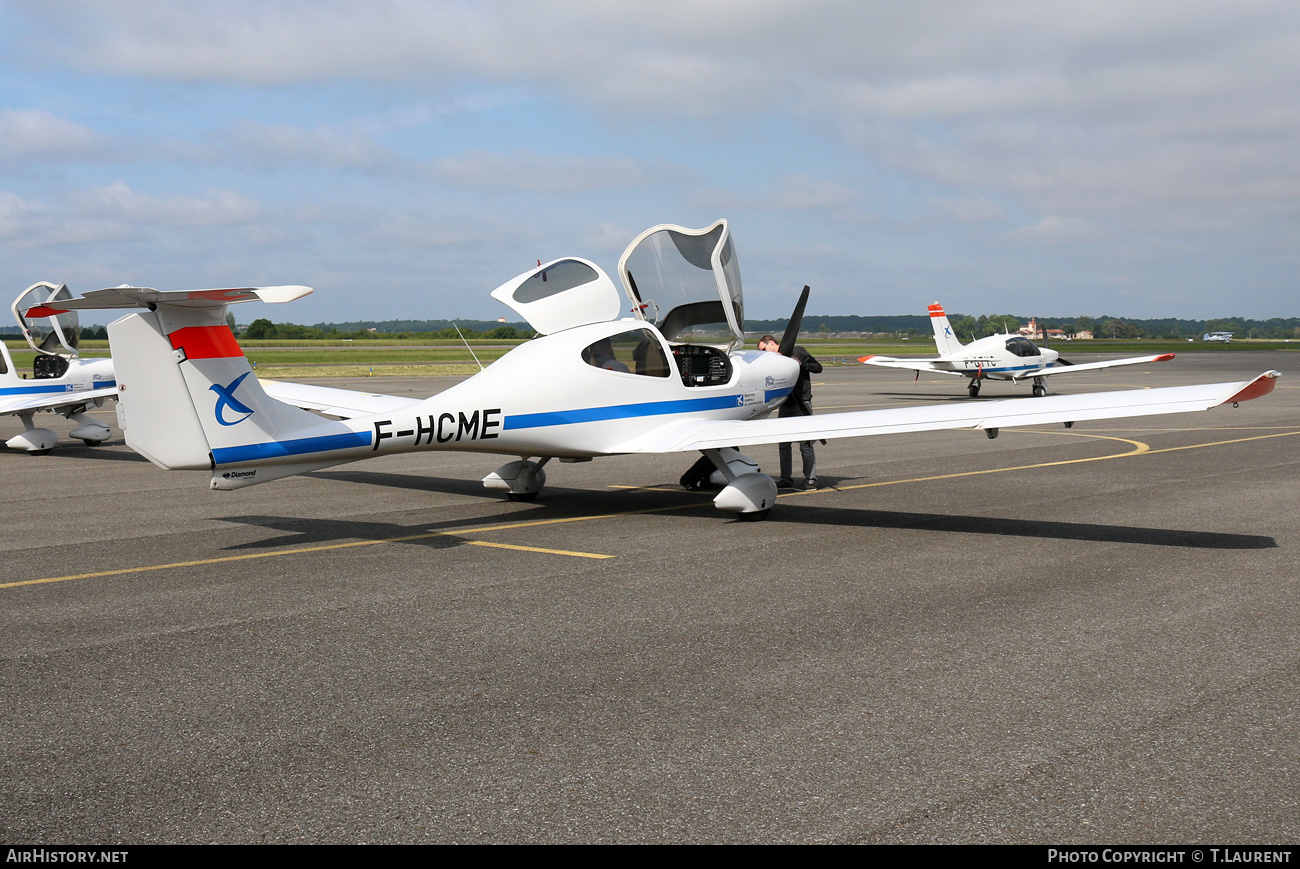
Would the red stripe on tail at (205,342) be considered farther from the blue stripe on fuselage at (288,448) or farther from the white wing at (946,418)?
the white wing at (946,418)

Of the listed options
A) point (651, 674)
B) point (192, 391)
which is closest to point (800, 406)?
point (192, 391)

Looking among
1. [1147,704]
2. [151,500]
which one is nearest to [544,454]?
[151,500]

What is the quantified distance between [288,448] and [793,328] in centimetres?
733

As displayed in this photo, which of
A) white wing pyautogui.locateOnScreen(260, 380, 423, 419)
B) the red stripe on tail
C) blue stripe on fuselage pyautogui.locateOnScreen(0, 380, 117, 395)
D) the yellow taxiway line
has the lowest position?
the yellow taxiway line

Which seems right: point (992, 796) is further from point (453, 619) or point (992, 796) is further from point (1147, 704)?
point (453, 619)

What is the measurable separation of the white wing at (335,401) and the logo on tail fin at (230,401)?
3.73 meters

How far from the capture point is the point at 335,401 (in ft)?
46.4

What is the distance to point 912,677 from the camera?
18.6 feet

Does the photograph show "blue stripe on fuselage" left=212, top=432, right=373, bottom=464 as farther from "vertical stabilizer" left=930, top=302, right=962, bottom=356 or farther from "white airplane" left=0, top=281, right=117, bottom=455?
"vertical stabilizer" left=930, top=302, right=962, bottom=356

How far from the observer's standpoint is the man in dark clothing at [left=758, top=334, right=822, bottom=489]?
1365 cm

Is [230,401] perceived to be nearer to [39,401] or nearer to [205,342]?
[205,342]

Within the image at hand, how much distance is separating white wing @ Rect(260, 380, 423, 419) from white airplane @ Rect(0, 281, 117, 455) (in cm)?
499

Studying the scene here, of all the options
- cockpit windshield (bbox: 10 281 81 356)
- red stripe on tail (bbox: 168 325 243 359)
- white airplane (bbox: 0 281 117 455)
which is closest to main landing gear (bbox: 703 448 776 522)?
red stripe on tail (bbox: 168 325 243 359)

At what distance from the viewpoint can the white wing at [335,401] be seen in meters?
13.5
